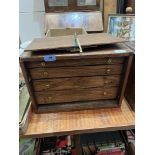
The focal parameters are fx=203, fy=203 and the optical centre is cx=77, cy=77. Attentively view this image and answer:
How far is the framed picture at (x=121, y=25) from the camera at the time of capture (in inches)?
55.7

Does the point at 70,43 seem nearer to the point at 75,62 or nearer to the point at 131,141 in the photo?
the point at 75,62

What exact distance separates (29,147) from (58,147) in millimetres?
154

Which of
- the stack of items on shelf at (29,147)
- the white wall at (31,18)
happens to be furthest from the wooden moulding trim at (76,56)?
the white wall at (31,18)

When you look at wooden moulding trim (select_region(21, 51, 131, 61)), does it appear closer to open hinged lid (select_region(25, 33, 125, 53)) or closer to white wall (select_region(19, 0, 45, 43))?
open hinged lid (select_region(25, 33, 125, 53))

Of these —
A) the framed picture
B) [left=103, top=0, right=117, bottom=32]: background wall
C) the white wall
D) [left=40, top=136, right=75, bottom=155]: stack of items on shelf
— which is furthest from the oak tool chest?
the white wall

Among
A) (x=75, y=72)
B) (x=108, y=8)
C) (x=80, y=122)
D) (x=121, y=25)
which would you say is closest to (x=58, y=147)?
(x=80, y=122)

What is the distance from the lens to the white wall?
1.64 m

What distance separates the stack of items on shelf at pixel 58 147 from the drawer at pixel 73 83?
0.42 meters

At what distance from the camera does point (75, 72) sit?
73 centimetres

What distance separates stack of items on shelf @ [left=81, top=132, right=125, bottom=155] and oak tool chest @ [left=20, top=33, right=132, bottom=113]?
33 cm
